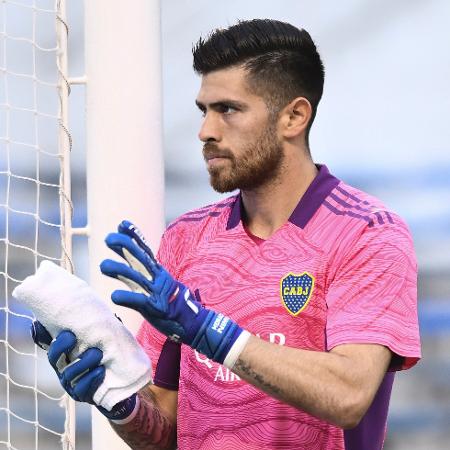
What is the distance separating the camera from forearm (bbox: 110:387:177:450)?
1989 millimetres

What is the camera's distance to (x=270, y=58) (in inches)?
80.3

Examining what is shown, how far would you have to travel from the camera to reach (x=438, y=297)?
3.90m

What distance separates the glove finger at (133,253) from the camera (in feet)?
5.41

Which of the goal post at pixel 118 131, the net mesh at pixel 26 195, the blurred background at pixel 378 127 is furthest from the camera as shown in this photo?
the blurred background at pixel 378 127

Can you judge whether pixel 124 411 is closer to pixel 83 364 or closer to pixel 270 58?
pixel 83 364

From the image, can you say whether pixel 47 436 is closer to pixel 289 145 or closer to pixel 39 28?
pixel 39 28

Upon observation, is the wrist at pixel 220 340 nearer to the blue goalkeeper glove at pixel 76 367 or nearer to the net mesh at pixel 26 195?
the blue goalkeeper glove at pixel 76 367

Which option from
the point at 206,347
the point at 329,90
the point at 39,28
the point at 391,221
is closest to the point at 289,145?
the point at 391,221

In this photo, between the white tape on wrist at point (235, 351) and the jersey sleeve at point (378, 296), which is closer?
the white tape on wrist at point (235, 351)

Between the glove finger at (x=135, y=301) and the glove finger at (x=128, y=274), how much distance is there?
0.02 meters

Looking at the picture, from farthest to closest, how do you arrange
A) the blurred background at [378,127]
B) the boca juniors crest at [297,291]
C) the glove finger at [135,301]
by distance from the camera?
1. the blurred background at [378,127]
2. the boca juniors crest at [297,291]
3. the glove finger at [135,301]

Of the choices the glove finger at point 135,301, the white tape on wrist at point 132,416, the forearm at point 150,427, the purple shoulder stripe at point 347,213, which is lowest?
the forearm at point 150,427

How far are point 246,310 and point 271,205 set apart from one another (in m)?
0.21

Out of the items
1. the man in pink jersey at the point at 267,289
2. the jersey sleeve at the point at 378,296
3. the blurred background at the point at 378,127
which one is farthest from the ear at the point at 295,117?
the blurred background at the point at 378,127
